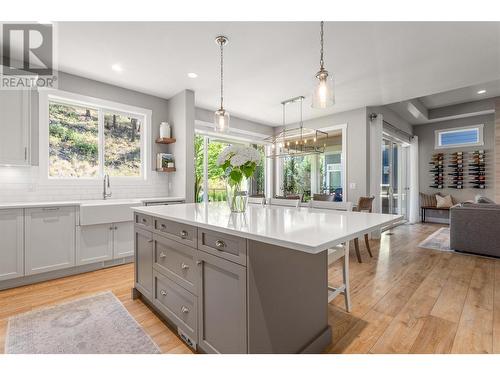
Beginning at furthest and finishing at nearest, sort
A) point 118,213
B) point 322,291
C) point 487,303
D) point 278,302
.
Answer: point 118,213, point 487,303, point 322,291, point 278,302

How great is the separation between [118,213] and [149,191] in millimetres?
982

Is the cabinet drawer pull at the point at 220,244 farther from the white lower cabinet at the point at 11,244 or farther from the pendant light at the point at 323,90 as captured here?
the white lower cabinet at the point at 11,244

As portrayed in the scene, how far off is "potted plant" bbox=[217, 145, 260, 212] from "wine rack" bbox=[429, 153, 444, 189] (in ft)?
24.1

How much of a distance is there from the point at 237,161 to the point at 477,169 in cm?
760

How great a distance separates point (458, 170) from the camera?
6812mm

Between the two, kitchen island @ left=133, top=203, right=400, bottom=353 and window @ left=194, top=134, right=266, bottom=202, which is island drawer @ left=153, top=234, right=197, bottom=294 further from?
window @ left=194, top=134, right=266, bottom=202

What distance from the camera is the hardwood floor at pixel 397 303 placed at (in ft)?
5.83

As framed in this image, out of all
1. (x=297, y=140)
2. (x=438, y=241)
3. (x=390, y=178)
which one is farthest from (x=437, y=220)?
(x=297, y=140)

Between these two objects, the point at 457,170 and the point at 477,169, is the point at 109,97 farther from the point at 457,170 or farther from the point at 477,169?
the point at 477,169

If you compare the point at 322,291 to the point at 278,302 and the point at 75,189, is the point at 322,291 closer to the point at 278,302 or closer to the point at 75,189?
the point at 278,302

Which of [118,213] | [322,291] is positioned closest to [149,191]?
[118,213]

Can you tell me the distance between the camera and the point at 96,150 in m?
3.84

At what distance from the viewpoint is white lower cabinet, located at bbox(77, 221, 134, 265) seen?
315 centimetres
